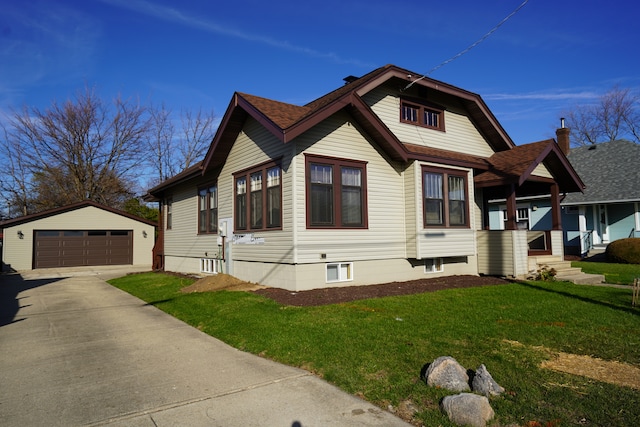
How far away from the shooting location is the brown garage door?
83.0 ft

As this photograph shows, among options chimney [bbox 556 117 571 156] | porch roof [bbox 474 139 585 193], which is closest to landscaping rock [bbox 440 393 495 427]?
porch roof [bbox 474 139 585 193]

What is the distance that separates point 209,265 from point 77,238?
14.2 meters

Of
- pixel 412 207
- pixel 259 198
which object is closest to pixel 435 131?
pixel 412 207

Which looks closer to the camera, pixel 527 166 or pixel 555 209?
pixel 527 166

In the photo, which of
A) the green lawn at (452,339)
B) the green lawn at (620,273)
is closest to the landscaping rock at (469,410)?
the green lawn at (452,339)

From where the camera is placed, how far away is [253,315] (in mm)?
8430

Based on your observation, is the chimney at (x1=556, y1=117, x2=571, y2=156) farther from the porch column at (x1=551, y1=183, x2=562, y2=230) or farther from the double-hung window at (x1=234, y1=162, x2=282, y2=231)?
the double-hung window at (x1=234, y1=162, x2=282, y2=231)

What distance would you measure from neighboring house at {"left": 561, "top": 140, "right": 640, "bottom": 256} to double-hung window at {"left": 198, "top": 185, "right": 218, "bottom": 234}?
57.9 feet

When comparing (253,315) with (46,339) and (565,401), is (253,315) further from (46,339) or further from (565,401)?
(565,401)

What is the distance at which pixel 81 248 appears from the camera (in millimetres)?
26203

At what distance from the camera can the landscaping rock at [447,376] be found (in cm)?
457

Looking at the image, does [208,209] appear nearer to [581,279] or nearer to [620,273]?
[581,279]

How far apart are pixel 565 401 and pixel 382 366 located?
1967mm

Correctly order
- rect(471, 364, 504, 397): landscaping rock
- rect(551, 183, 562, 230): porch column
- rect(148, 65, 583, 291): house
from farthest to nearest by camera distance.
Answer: rect(551, 183, 562, 230): porch column
rect(148, 65, 583, 291): house
rect(471, 364, 504, 397): landscaping rock
